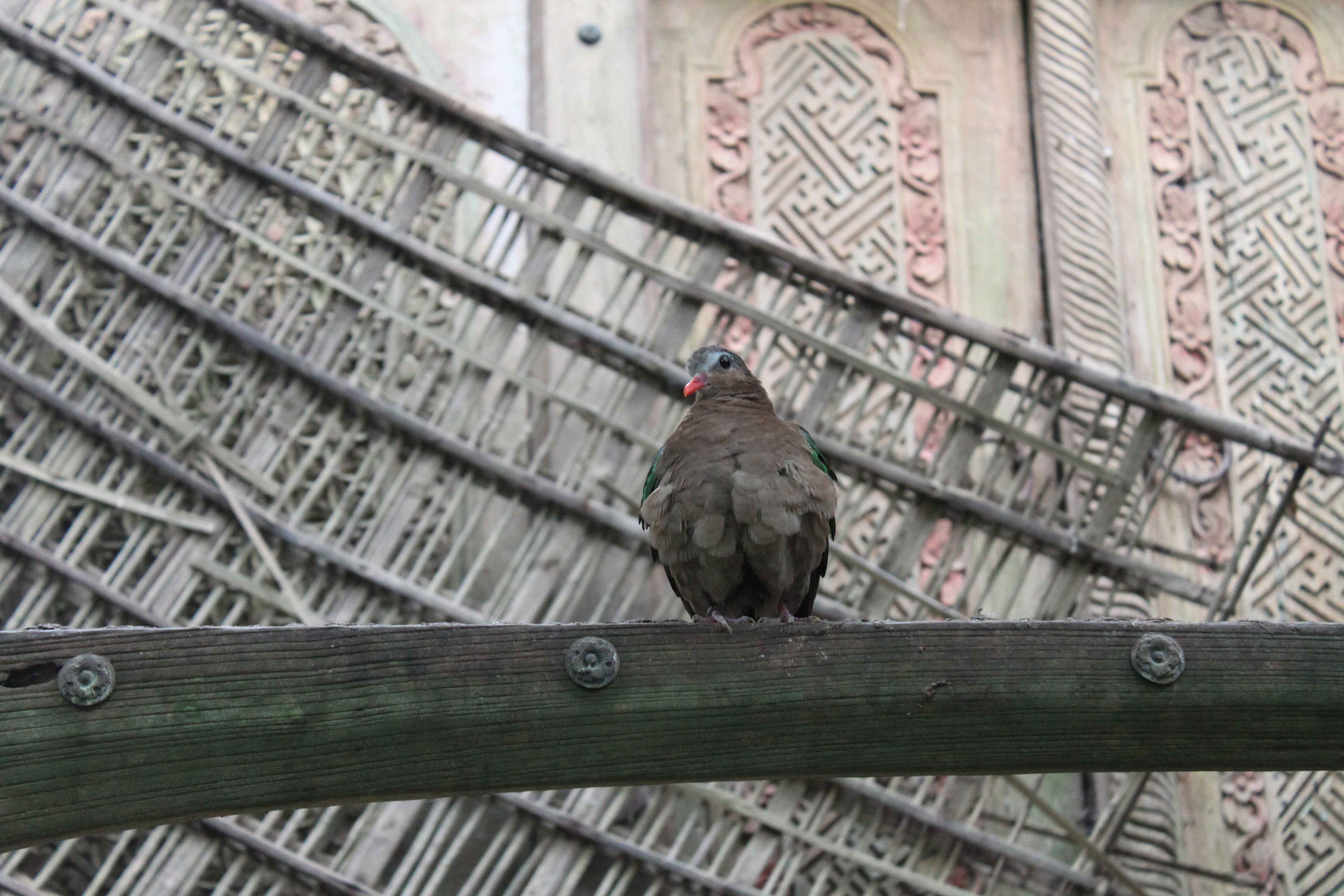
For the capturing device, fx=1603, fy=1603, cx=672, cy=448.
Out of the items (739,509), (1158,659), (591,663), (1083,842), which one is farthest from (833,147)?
(591,663)

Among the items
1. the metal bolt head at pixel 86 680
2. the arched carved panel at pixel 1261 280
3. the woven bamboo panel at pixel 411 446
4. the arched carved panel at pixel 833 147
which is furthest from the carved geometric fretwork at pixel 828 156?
the metal bolt head at pixel 86 680

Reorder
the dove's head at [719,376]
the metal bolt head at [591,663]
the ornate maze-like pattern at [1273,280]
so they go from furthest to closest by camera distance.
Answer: the ornate maze-like pattern at [1273,280] → the dove's head at [719,376] → the metal bolt head at [591,663]

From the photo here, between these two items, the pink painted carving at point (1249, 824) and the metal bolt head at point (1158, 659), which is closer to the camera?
the metal bolt head at point (1158, 659)

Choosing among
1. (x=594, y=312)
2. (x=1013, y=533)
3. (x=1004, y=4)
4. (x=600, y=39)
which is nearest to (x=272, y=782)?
(x=1013, y=533)

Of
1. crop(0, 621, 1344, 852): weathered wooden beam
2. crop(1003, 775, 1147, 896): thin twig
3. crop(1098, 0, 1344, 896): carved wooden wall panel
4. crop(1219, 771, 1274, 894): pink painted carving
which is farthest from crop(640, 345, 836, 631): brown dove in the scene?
crop(1098, 0, 1344, 896): carved wooden wall panel

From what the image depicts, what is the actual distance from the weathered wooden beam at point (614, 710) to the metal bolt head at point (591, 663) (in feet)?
0.04

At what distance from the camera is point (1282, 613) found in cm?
529

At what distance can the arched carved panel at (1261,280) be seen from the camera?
17.3ft

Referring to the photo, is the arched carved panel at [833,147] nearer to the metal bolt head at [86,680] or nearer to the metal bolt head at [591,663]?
the metal bolt head at [591,663]

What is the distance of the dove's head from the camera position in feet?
10.3

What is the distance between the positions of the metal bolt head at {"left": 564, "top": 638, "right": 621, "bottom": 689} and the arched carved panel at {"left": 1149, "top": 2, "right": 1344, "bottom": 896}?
Result: 3.66 metres

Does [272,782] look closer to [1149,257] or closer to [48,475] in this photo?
[48,475]

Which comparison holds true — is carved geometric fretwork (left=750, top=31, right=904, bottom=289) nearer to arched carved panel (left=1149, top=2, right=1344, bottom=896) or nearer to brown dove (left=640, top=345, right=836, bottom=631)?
arched carved panel (left=1149, top=2, right=1344, bottom=896)

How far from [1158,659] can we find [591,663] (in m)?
0.72
